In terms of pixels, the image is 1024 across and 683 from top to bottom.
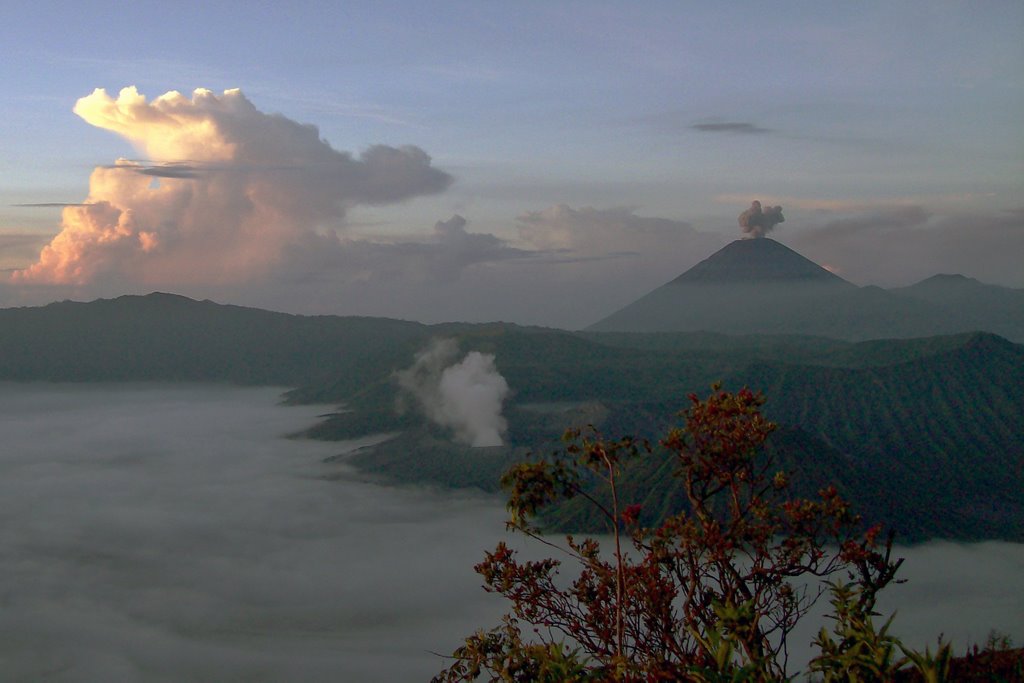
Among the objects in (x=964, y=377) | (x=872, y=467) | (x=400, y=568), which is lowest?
(x=400, y=568)

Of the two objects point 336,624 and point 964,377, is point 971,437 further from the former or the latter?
point 336,624

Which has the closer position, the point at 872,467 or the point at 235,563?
the point at 235,563

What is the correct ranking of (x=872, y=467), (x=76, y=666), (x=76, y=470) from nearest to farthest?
1. (x=76, y=666)
2. (x=872, y=467)
3. (x=76, y=470)

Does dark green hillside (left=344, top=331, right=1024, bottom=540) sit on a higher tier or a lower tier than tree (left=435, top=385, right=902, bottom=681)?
lower

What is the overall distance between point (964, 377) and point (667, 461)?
297ft

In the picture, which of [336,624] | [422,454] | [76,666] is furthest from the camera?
[422,454]

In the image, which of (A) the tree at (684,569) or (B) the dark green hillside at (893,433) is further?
(B) the dark green hillside at (893,433)

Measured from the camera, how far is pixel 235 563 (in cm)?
11469

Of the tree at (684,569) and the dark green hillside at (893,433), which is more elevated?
the tree at (684,569)

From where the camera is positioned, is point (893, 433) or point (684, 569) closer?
point (684, 569)

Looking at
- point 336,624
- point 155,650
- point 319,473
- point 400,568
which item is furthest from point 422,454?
point 155,650

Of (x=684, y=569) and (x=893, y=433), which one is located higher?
(x=684, y=569)

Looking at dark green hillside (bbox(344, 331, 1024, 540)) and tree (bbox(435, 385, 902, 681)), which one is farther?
dark green hillside (bbox(344, 331, 1024, 540))

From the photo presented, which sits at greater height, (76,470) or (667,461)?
(667,461)
